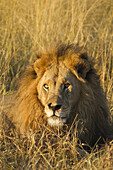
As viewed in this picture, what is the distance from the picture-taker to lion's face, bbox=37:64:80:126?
3.96 metres

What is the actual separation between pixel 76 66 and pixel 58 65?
223 millimetres

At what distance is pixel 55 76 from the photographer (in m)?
4.29

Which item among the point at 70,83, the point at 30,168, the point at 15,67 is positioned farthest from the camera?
the point at 15,67

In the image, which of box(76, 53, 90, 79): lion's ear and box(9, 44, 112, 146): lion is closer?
box(9, 44, 112, 146): lion

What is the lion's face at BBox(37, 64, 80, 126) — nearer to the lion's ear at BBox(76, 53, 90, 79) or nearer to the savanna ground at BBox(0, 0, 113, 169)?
the lion's ear at BBox(76, 53, 90, 79)

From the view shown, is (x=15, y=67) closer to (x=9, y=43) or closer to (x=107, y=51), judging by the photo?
(x=9, y=43)

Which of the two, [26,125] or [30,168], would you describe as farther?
[26,125]

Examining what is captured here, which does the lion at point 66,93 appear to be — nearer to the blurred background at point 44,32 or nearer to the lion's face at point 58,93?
the lion's face at point 58,93

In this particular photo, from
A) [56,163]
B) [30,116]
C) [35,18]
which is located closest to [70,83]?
[30,116]

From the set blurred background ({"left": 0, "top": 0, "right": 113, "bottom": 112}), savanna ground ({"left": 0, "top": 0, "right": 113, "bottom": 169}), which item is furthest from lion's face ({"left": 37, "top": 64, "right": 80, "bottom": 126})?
blurred background ({"left": 0, "top": 0, "right": 113, "bottom": 112})

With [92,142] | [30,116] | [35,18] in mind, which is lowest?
[92,142]

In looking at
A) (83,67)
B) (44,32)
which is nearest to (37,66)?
(83,67)

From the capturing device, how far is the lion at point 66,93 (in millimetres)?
4254

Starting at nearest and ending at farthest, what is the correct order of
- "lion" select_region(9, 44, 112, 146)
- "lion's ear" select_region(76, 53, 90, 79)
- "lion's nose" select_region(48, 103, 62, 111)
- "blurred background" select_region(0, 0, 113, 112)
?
"lion's nose" select_region(48, 103, 62, 111)
"lion" select_region(9, 44, 112, 146)
"lion's ear" select_region(76, 53, 90, 79)
"blurred background" select_region(0, 0, 113, 112)
